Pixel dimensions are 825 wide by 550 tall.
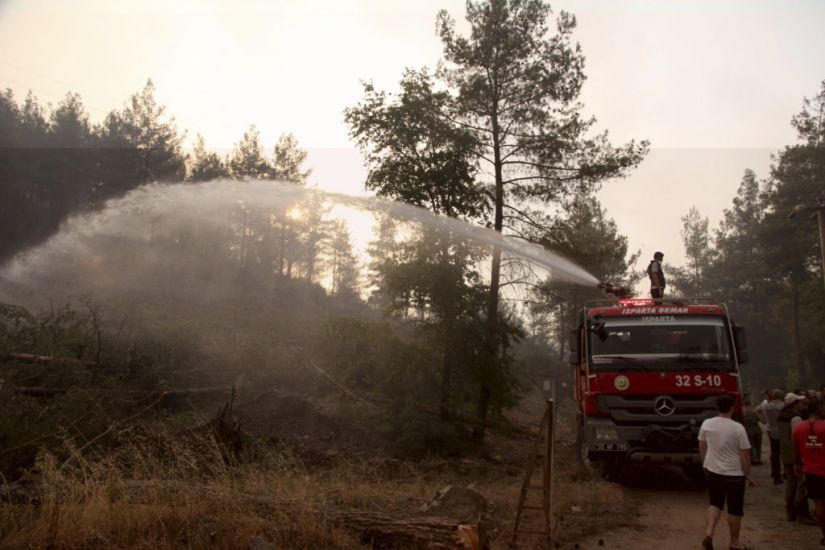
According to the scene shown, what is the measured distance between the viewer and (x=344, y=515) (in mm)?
6863

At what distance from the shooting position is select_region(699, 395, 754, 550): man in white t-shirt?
696cm

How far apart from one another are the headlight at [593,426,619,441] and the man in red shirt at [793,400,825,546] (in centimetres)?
343

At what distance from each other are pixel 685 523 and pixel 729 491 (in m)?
2.16

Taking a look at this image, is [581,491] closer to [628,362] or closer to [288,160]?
[628,362]

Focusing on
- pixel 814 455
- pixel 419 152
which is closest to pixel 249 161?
pixel 419 152

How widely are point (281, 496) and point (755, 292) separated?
5984cm

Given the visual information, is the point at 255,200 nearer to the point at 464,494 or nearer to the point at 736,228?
the point at 464,494

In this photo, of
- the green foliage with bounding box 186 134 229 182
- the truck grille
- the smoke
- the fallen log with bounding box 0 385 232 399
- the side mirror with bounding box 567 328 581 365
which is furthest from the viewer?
the green foliage with bounding box 186 134 229 182

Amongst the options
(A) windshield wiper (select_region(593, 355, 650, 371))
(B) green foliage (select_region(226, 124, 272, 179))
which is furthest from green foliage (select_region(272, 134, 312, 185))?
(A) windshield wiper (select_region(593, 355, 650, 371))

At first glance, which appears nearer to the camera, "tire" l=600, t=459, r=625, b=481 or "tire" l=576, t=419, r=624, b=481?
"tire" l=576, t=419, r=624, b=481

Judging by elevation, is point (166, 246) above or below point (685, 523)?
above

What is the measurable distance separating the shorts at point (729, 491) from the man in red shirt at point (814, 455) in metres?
1.10

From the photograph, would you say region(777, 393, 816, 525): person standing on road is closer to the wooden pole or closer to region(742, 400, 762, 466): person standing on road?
the wooden pole

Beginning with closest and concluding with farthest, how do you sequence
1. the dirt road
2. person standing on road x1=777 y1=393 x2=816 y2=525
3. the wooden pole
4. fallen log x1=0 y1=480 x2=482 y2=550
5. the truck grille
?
1. fallen log x1=0 y1=480 x2=482 y2=550
2. the wooden pole
3. the dirt road
4. person standing on road x1=777 y1=393 x2=816 y2=525
5. the truck grille
